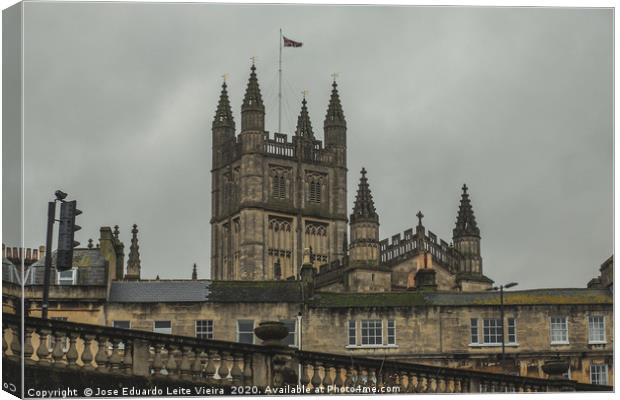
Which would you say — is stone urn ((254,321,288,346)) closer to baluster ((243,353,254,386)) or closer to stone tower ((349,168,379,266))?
baluster ((243,353,254,386))

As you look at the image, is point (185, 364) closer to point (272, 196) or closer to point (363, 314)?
point (363, 314)

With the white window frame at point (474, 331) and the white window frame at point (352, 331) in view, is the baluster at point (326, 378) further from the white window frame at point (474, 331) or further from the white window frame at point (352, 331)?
the white window frame at point (474, 331)

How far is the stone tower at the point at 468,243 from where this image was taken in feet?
251

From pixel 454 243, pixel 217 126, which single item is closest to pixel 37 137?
pixel 454 243

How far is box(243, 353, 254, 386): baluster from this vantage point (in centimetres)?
2331

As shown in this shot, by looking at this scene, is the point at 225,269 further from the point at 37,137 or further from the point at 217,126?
the point at 37,137

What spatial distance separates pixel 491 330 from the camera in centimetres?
5350

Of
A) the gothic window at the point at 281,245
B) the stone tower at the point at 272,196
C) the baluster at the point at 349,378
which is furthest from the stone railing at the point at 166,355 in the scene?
the gothic window at the point at 281,245

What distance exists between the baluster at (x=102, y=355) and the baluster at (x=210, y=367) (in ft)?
4.89

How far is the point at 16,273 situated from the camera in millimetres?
25375

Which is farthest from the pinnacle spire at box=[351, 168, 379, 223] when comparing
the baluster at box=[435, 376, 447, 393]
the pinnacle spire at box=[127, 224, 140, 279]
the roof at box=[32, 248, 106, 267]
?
the baluster at box=[435, 376, 447, 393]

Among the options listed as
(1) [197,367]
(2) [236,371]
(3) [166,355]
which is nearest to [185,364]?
(1) [197,367]

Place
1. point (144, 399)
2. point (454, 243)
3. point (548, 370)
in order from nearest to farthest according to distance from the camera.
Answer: point (144, 399) < point (548, 370) < point (454, 243)

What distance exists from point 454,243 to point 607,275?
150ft
